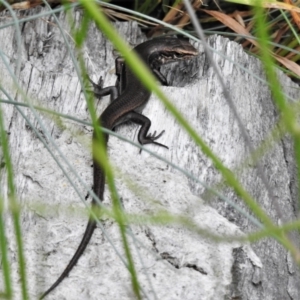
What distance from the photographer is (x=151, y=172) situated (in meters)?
2.33

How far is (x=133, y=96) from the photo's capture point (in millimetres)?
2908

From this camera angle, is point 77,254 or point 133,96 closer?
point 77,254

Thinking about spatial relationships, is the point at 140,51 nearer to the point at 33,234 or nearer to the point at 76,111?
the point at 76,111

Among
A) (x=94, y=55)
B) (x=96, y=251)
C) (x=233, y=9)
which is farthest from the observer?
(x=233, y=9)

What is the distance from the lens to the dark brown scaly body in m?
2.12

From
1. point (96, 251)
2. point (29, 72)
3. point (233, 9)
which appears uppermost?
point (233, 9)

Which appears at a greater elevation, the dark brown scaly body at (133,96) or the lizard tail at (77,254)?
the dark brown scaly body at (133,96)

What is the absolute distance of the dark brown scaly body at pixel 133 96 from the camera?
212 cm

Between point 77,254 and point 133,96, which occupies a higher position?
point 133,96

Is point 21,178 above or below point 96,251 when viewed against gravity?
above

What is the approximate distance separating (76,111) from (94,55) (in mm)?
408

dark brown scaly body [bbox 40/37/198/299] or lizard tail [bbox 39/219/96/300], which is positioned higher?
dark brown scaly body [bbox 40/37/198/299]

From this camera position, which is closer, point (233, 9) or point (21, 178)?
point (21, 178)

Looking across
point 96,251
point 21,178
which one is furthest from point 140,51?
point 96,251
